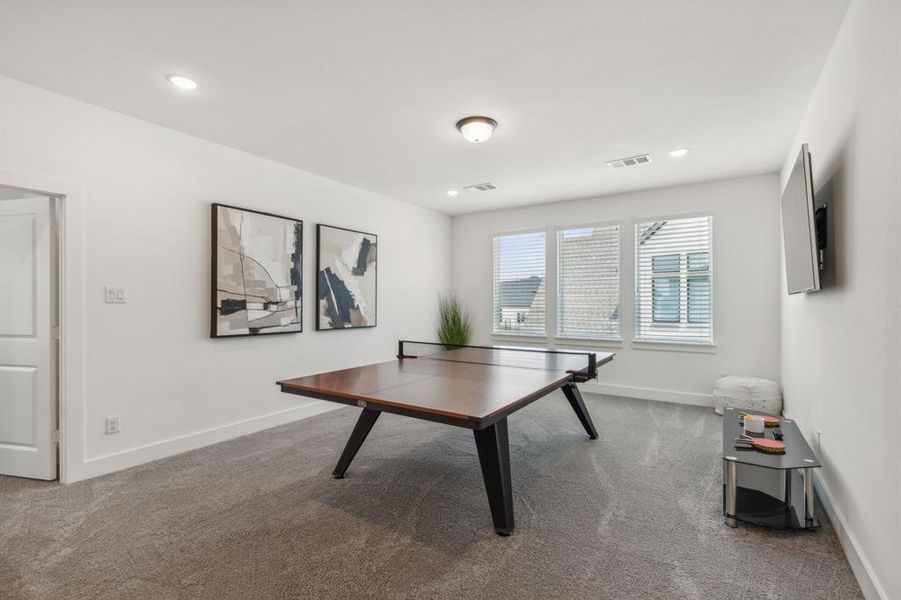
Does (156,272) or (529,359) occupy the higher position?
(156,272)

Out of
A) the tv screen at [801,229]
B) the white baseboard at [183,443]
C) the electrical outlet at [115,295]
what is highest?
the tv screen at [801,229]

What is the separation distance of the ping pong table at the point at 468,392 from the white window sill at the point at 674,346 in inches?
79.0

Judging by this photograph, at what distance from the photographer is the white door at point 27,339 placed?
287 cm

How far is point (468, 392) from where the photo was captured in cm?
231

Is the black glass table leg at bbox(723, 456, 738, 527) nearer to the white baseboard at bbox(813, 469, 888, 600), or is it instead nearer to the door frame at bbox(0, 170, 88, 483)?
the white baseboard at bbox(813, 469, 888, 600)

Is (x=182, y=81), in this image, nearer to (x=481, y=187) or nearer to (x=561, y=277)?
(x=481, y=187)

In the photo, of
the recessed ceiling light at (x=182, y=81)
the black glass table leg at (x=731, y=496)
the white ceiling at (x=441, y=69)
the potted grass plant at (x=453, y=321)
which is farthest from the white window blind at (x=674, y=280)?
the recessed ceiling light at (x=182, y=81)

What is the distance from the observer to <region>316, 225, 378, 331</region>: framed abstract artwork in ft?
15.0

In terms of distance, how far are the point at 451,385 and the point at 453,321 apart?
379cm

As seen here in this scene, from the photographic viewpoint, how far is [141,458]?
3.15 m

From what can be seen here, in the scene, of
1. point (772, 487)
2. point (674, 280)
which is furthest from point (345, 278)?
Answer: point (772, 487)

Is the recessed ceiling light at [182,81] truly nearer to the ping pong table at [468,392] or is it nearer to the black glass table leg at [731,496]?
the ping pong table at [468,392]

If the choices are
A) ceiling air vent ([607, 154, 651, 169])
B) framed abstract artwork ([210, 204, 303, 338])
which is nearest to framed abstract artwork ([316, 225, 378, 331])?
framed abstract artwork ([210, 204, 303, 338])

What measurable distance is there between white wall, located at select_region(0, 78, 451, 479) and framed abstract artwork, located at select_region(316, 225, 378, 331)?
123mm
